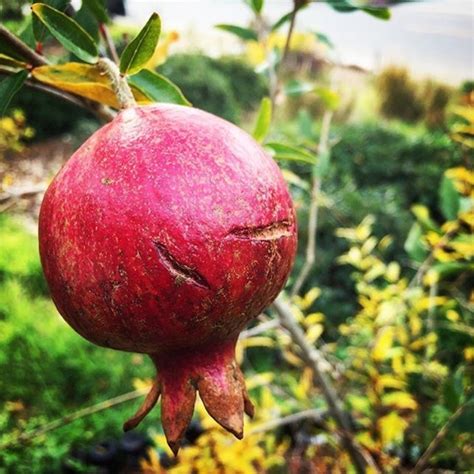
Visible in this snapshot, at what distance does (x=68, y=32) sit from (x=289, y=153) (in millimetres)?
305

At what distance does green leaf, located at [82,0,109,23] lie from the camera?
1.89 ft

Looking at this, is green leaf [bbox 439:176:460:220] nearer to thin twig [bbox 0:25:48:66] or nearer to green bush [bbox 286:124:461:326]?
thin twig [bbox 0:25:48:66]

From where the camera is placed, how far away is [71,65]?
478 millimetres

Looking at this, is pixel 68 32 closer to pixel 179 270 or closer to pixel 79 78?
pixel 79 78

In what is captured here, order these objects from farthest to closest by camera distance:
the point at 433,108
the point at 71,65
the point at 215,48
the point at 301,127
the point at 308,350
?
the point at 215,48 < the point at 433,108 < the point at 301,127 < the point at 308,350 < the point at 71,65

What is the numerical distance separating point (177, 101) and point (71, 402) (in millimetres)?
2314

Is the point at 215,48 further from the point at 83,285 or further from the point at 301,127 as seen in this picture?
the point at 83,285

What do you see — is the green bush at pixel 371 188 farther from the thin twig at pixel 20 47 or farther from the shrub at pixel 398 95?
the shrub at pixel 398 95

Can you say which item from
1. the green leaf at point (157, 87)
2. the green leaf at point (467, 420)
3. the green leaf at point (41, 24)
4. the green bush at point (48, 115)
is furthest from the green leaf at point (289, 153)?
the green bush at point (48, 115)

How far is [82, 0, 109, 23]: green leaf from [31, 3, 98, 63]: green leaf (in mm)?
130

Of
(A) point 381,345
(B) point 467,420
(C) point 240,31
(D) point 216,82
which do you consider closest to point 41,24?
(C) point 240,31

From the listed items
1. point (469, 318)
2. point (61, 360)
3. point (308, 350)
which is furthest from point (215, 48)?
point (308, 350)

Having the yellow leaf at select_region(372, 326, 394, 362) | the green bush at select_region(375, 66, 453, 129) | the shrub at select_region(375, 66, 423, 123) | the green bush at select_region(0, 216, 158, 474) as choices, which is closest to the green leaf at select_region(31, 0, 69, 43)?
the yellow leaf at select_region(372, 326, 394, 362)

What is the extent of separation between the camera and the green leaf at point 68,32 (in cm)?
45
